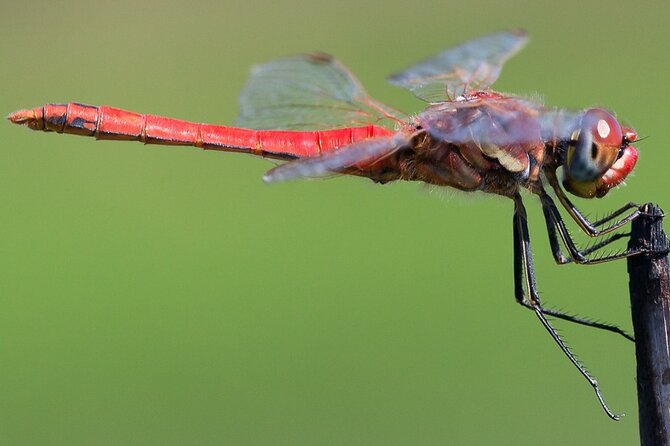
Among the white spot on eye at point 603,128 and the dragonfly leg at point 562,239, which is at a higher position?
the white spot on eye at point 603,128

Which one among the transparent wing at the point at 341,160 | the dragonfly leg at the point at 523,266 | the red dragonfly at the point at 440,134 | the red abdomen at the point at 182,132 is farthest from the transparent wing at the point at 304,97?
the dragonfly leg at the point at 523,266

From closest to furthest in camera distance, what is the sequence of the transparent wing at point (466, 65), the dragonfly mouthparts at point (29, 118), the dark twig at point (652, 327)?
1. the dark twig at point (652, 327)
2. the dragonfly mouthparts at point (29, 118)
3. the transparent wing at point (466, 65)

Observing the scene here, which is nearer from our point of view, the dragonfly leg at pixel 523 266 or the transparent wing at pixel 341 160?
the transparent wing at pixel 341 160

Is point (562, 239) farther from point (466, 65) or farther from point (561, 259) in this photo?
point (466, 65)

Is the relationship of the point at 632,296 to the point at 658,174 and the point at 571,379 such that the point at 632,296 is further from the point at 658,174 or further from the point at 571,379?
the point at 658,174

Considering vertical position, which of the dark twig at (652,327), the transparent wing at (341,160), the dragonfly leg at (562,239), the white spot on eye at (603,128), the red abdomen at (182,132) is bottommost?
the dark twig at (652,327)

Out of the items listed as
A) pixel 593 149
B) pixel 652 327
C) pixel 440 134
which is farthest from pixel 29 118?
pixel 652 327

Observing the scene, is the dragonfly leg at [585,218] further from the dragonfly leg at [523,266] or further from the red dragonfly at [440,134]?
the dragonfly leg at [523,266]
